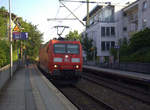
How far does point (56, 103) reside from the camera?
753 cm

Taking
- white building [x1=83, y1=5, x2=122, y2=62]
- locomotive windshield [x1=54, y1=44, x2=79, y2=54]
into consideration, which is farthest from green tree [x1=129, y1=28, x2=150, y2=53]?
white building [x1=83, y1=5, x2=122, y2=62]

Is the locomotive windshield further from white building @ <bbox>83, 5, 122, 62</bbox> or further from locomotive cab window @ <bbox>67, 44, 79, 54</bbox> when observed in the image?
white building @ <bbox>83, 5, 122, 62</bbox>

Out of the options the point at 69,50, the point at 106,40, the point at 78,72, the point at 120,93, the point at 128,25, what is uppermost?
the point at 128,25

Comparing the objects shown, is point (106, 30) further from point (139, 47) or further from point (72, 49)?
point (72, 49)

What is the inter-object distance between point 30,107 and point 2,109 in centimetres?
88

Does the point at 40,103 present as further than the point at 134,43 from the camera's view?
No

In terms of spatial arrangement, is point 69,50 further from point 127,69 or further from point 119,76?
point 127,69

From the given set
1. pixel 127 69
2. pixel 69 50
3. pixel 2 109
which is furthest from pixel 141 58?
pixel 2 109

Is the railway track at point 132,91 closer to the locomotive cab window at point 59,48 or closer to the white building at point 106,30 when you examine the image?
the locomotive cab window at point 59,48

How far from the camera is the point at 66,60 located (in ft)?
44.3

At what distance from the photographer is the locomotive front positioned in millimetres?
13242

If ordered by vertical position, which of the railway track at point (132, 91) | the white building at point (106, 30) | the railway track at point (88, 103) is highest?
the white building at point (106, 30)

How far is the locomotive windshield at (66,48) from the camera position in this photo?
13820 mm

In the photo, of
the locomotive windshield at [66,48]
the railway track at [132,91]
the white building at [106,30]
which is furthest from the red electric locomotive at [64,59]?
the white building at [106,30]
